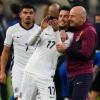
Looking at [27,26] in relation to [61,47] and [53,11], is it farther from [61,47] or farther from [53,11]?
[61,47]

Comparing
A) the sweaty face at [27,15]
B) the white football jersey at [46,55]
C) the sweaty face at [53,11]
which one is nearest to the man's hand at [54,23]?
the white football jersey at [46,55]

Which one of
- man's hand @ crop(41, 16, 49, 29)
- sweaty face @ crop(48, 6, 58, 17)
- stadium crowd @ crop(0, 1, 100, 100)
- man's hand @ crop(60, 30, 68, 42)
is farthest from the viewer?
sweaty face @ crop(48, 6, 58, 17)

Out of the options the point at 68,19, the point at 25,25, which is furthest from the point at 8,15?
the point at 68,19

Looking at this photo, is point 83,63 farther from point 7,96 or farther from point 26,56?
point 7,96

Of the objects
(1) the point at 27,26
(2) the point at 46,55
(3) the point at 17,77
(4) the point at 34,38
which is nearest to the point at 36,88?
(2) the point at 46,55

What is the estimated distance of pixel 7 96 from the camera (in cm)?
1335

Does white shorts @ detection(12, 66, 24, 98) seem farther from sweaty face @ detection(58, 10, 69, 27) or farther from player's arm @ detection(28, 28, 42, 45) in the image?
sweaty face @ detection(58, 10, 69, 27)

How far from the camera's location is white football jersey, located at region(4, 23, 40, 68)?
1109cm

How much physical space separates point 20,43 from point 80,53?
6.44ft

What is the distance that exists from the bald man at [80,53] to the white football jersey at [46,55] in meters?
0.50

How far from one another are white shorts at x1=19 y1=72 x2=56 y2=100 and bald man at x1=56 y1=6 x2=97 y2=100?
435mm

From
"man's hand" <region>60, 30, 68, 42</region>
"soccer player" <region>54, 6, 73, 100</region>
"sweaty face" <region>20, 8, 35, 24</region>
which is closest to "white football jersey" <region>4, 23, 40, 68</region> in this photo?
"sweaty face" <region>20, 8, 35, 24</region>

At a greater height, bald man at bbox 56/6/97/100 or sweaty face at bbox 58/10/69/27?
sweaty face at bbox 58/10/69/27

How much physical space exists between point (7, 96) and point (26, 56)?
2445 mm
